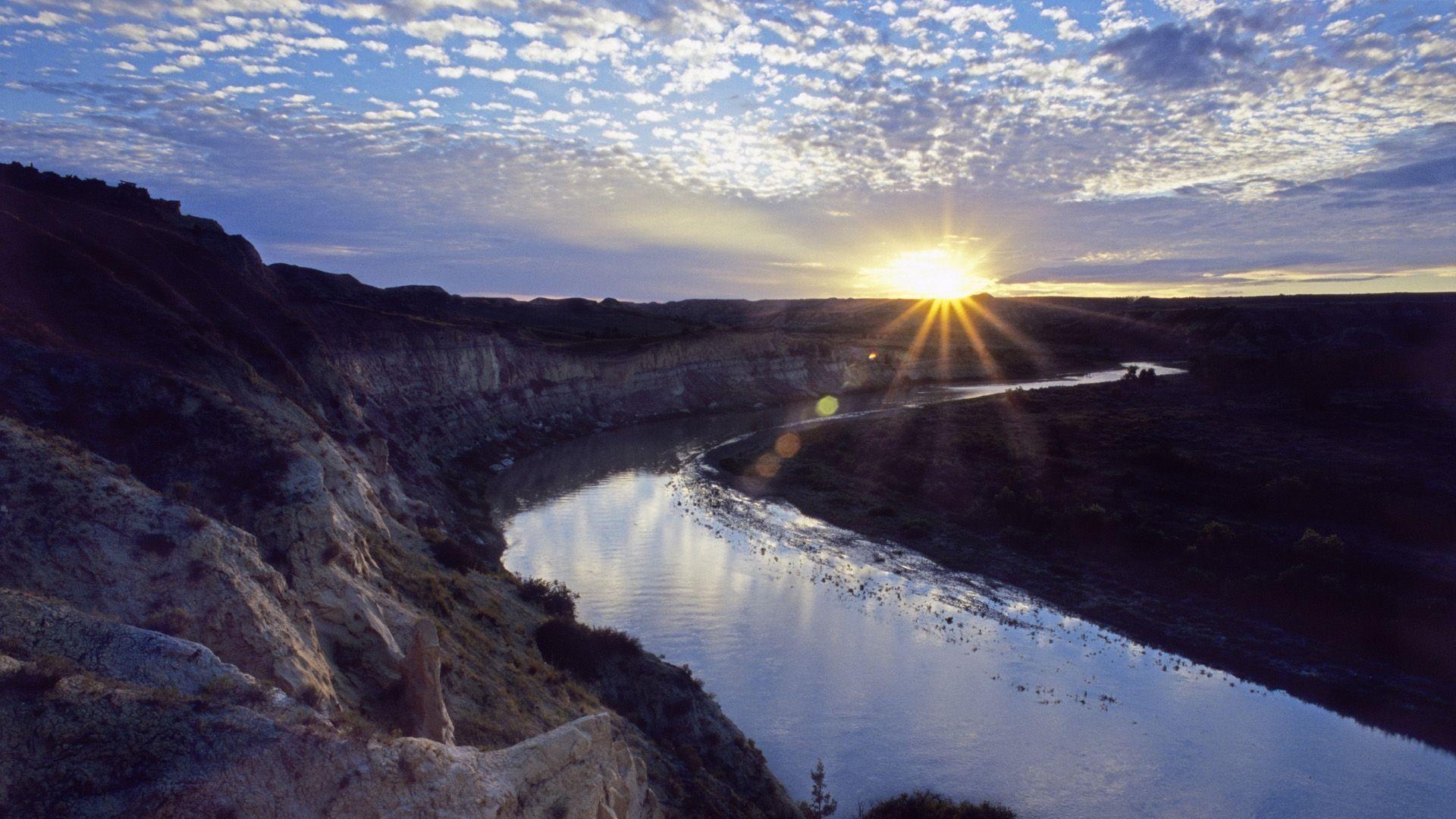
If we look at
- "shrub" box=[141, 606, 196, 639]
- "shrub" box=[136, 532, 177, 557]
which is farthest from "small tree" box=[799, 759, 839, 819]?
"shrub" box=[136, 532, 177, 557]

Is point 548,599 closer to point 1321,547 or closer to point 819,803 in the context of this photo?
point 819,803

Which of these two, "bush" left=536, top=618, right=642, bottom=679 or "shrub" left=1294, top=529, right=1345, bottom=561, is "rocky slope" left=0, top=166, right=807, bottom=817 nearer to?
"bush" left=536, top=618, right=642, bottom=679

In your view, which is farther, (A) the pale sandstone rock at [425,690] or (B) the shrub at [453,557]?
(B) the shrub at [453,557]

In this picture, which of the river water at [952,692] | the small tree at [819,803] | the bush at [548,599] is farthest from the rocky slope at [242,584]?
the river water at [952,692]

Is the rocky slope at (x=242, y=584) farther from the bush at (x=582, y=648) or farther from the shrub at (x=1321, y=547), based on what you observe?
the shrub at (x=1321, y=547)

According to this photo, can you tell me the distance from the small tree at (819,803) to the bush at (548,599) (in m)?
7.30

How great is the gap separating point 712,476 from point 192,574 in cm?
3337

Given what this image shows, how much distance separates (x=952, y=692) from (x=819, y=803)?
5379mm

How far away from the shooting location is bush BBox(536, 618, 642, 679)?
15930 mm

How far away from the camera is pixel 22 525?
831cm

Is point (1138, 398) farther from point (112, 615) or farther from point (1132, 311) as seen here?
point (1132, 311)

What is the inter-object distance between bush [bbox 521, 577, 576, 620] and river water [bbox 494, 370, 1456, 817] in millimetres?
1573

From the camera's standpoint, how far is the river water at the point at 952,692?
1476 centimetres

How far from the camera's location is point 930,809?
44.9 ft
